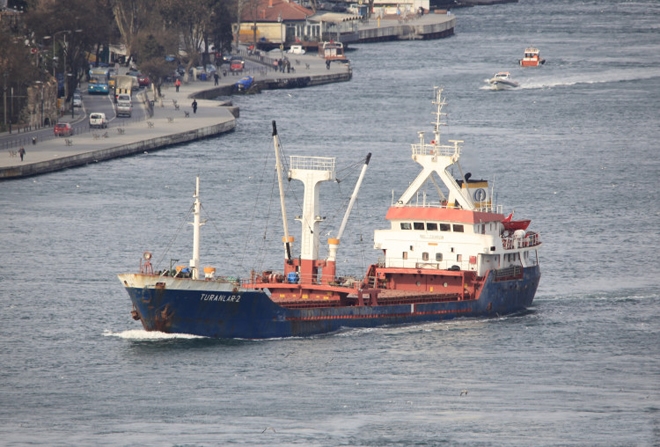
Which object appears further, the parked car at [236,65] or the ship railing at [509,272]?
the parked car at [236,65]

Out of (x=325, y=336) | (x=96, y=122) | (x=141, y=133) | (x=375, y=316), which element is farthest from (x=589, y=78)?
(x=325, y=336)

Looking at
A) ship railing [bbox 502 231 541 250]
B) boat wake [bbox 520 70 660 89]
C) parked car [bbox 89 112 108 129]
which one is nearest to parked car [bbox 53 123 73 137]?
parked car [bbox 89 112 108 129]

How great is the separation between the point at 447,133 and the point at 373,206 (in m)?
41.7

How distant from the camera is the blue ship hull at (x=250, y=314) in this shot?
5906 centimetres

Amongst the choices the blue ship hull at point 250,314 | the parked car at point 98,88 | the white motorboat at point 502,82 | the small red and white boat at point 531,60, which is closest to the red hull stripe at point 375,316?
the blue ship hull at point 250,314

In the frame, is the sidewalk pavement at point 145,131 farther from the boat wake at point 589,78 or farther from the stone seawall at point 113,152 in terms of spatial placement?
the boat wake at point 589,78

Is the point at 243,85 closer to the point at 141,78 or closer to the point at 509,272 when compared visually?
the point at 141,78

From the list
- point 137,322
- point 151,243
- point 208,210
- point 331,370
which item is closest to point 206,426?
point 331,370

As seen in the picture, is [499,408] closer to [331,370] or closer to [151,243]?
[331,370]

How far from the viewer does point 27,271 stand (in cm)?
7469

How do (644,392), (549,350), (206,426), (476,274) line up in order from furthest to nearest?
(476,274) < (549,350) < (644,392) < (206,426)

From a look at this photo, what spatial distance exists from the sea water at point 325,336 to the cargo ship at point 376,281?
0.76 metres

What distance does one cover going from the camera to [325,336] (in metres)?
61.6

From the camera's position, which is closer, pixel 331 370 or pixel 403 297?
pixel 331 370
